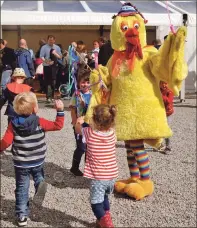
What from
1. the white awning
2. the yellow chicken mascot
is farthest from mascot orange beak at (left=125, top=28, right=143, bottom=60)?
the white awning

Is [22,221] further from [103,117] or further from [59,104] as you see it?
[103,117]

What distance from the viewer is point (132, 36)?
3889mm

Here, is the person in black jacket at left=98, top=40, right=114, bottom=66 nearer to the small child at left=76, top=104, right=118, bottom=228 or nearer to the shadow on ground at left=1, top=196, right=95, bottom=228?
the shadow on ground at left=1, top=196, right=95, bottom=228

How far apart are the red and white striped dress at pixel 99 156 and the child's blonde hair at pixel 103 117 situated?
60 mm

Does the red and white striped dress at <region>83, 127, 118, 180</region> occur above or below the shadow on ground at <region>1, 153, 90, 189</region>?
above

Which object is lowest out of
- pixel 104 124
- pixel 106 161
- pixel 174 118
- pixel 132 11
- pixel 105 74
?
pixel 174 118

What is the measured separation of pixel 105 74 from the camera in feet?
13.6

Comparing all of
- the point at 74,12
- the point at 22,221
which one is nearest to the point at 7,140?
the point at 22,221

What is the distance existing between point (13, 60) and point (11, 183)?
2.77m

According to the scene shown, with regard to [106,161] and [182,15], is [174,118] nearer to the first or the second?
[182,15]

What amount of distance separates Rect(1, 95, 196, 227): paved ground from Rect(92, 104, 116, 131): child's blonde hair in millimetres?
929

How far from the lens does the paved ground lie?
12.7ft

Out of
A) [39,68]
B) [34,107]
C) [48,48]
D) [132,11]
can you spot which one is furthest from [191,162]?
[39,68]

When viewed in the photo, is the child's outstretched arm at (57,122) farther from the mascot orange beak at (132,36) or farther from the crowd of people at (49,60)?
the crowd of people at (49,60)
